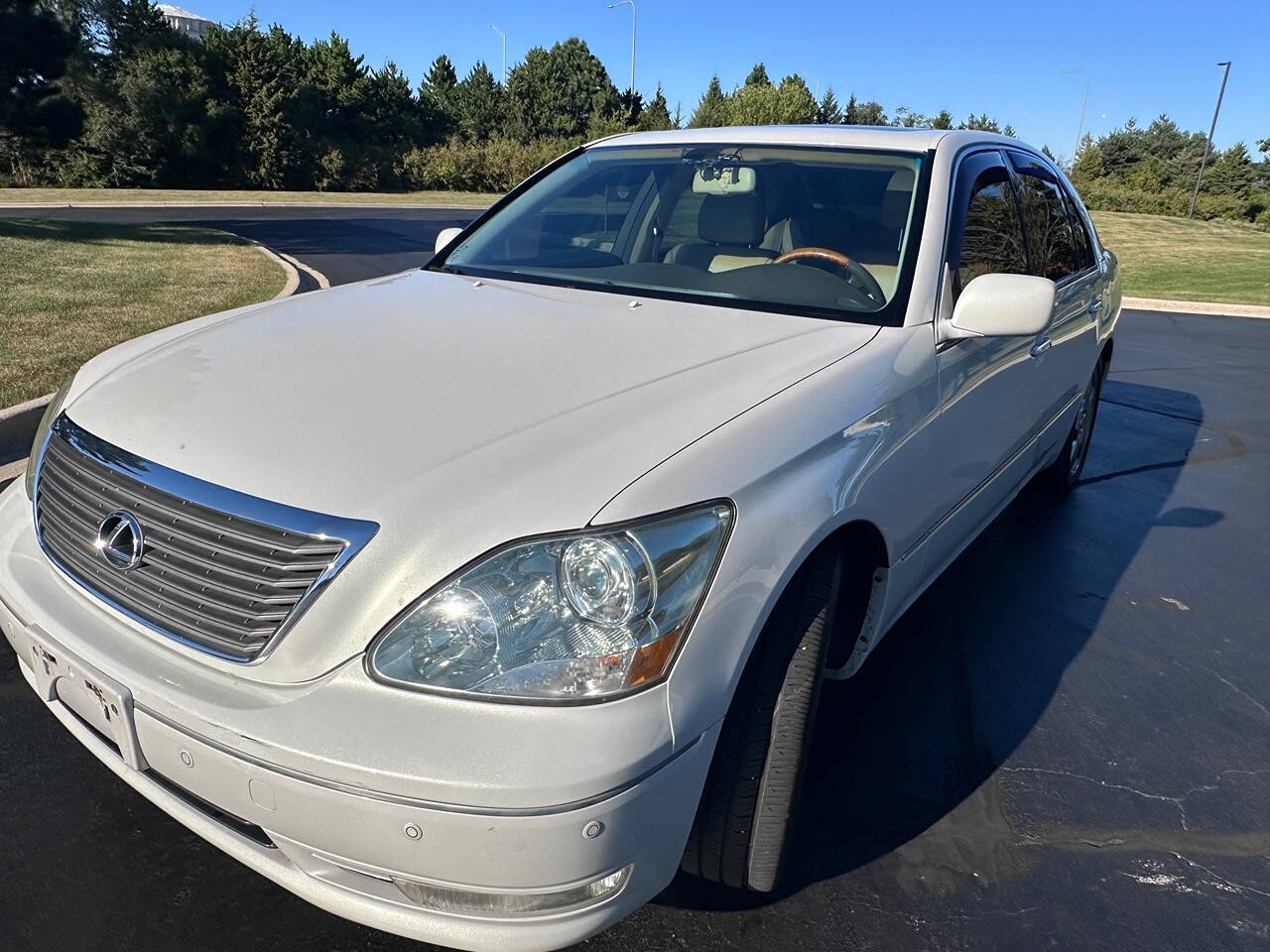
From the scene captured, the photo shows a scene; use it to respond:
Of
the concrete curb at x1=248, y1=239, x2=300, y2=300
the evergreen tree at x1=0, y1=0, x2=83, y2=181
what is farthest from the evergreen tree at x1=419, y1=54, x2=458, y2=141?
the concrete curb at x1=248, y1=239, x2=300, y2=300

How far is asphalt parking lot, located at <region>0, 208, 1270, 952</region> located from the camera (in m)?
2.14

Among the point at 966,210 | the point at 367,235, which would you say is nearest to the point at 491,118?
the point at 367,235

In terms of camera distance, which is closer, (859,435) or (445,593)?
(445,593)

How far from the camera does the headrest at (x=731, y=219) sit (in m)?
3.34

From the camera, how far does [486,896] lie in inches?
65.7

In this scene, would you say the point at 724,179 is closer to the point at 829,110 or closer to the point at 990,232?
the point at 990,232

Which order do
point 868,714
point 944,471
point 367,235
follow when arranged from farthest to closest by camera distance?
point 367,235 → point 868,714 → point 944,471

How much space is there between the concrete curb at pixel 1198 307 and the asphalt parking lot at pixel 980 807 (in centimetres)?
1151

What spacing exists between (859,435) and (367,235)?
1810 centimetres

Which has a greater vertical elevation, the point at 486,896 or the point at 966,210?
the point at 966,210

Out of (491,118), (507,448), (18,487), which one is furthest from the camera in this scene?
(491,118)

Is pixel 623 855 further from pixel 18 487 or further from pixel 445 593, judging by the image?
pixel 18 487

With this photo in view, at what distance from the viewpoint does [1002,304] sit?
2623 mm

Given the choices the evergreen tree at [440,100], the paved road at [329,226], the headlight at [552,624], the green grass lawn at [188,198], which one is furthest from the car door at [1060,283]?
the evergreen tree at [440,100]
